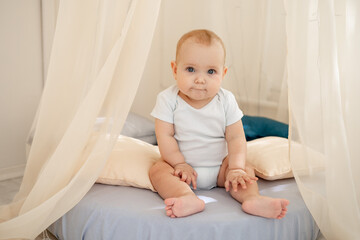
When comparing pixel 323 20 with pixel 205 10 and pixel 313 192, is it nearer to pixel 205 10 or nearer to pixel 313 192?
pixel 313 192

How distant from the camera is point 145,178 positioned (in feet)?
5.75

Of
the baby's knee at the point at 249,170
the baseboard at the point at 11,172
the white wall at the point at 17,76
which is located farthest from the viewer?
the baseboard at the point at 11,172

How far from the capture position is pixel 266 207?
1.47 metres

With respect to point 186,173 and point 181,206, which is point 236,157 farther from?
point 181,206

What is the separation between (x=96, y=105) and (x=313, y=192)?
83 centimetres

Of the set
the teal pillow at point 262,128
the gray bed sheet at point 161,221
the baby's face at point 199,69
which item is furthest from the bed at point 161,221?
the teal pillow at point 262,128

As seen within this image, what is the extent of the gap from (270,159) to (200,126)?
0.38 m

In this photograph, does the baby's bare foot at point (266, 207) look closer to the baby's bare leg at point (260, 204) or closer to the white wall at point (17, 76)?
the baby's bare leg at point (260, 204)

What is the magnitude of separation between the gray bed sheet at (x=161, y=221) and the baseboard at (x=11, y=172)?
1.30 meters

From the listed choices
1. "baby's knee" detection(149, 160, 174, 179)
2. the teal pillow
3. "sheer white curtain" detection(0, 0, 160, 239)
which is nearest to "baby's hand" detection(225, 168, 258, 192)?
"baby's knee" detection(149, 160, 174, 179)

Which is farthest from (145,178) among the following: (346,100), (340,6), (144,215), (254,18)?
(254,18)

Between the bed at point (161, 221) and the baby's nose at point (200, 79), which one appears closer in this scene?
the bed at point (161, 221)

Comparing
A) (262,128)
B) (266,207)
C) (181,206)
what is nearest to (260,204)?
(266,207)

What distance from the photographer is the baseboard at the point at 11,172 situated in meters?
2.83
